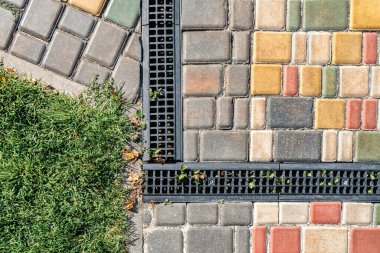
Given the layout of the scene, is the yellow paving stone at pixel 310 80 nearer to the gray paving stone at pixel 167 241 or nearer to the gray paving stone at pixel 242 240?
the gray paving stone at pixel 242 240

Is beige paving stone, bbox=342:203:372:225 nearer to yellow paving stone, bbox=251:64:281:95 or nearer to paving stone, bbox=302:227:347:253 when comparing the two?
paving stone, bbox=302:227:347:253

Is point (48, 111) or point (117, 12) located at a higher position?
point (117, 12)

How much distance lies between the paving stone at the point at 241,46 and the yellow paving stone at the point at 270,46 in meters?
0.04

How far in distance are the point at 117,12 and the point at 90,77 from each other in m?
0.41

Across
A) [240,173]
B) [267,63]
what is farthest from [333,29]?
[240,173]

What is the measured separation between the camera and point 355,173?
2.68m

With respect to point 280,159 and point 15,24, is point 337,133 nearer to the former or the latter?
point 280,159

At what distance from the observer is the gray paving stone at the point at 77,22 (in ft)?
8.81

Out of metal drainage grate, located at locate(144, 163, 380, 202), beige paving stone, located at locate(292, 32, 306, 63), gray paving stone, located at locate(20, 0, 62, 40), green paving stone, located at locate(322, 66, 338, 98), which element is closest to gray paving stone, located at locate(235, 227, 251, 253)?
metal drainage grate, located at locate(144, 163, 380, 202)

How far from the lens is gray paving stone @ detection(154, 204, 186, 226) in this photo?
8.77ft

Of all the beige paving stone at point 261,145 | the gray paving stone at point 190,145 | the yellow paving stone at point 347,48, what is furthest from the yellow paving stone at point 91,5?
the yellow paving stone at point 347,48

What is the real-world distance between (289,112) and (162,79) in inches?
29.2

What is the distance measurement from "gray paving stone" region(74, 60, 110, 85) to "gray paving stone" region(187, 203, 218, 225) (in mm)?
894

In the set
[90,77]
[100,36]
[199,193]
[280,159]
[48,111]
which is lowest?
[199,193]
